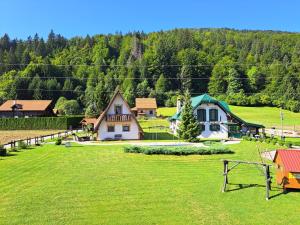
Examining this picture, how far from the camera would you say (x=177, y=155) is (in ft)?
91.0

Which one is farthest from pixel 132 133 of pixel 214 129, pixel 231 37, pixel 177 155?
pixel 231 37

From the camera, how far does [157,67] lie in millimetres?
138000

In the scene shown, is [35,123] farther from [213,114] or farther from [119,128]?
[213,114]

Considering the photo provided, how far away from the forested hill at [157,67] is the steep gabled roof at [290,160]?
78913mm

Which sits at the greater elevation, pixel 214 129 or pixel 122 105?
pixel 122 105

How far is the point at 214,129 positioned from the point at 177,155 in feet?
63.4

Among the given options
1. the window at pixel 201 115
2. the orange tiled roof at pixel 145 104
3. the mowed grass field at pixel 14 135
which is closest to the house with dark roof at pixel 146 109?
the orange tiled roof at pixel 145 104

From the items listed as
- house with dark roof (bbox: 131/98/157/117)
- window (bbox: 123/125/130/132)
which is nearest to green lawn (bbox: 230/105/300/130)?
house with dark roof (bbox: 131/98/157/117)

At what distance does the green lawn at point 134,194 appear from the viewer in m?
12.5

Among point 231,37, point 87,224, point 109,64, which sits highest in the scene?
point 231,37

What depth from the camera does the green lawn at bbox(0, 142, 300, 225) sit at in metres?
12.5

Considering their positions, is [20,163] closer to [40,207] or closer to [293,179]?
[40,207]

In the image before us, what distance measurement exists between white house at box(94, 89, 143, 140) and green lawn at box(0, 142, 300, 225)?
16976mm

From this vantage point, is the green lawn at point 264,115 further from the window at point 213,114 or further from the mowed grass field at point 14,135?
the mowed grass field at point 14,135
